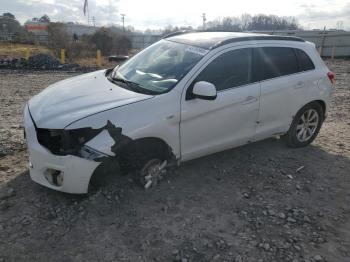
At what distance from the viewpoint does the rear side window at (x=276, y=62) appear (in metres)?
5.08

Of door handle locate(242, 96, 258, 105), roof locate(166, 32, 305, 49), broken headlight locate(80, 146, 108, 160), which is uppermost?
roof locate(166, 32, 305, 49)

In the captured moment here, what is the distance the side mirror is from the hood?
56cm

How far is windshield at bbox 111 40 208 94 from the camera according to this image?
430cm

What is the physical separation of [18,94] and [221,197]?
7.71m

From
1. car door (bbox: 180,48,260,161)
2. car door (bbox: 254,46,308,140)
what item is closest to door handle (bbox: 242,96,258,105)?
car door (bbox: 180,48,260,161)

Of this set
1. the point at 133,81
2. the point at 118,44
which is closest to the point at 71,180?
the point at 133,81

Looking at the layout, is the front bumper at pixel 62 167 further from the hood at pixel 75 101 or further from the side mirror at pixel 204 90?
the side mirror at pixel 204 90

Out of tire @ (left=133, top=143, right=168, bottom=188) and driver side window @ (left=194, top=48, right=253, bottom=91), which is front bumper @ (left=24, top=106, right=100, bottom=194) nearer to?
tire @ (left=133, top=143, right=168, bottom=188)

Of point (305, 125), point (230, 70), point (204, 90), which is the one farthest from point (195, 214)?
point (305, 125)

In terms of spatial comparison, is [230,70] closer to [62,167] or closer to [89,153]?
[89,153]

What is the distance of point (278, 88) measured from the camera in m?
5.15

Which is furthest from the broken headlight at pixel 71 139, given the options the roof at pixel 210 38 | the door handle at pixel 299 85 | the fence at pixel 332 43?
the fence at pixel 332 43

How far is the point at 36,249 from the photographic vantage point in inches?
129

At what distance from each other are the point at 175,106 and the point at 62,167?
4.67 feet
